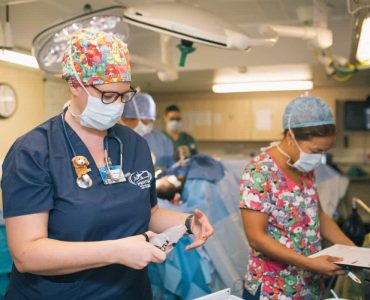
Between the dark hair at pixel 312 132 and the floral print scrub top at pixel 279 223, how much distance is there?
0.15 m

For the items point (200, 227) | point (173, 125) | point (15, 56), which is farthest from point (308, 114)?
point (173, 125)

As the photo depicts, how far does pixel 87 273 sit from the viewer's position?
3.58 feet

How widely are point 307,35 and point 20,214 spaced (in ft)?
5.86

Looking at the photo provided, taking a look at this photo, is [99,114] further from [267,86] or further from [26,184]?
[267,86]

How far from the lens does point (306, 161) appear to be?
5.20 feet

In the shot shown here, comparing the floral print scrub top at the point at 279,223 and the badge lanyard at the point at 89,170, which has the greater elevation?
the badge lanyard at the point at 89,170

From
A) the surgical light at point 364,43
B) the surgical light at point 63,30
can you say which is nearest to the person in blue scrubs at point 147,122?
the surgical light at point 63,30

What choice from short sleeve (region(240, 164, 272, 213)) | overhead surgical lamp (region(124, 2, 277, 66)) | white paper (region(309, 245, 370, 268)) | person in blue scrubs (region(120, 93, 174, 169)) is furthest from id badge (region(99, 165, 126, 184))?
person in blue scrubs (region(120, 93, 174, 169))

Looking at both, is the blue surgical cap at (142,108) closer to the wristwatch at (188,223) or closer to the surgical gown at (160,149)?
the surgical gown at (160,149)

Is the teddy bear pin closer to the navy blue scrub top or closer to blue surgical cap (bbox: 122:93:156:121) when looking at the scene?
the navy blue scrub top

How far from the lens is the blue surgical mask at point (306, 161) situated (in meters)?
1.58

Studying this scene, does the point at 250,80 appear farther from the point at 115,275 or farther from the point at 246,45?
the point at 115,275

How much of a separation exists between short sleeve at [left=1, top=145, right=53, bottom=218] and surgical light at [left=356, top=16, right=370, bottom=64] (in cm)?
118

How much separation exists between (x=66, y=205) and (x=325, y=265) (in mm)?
891
